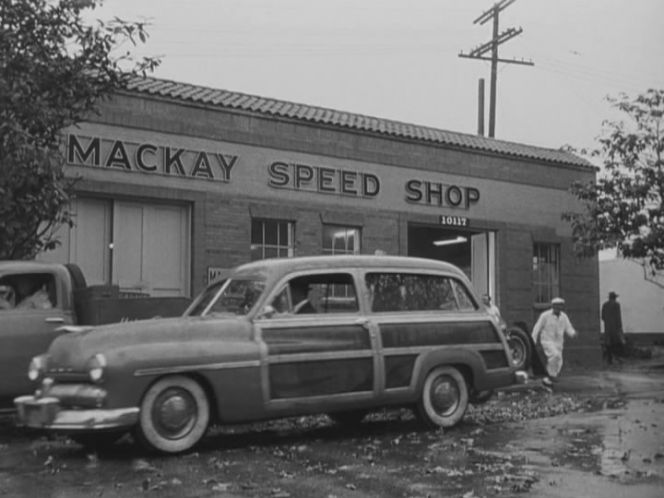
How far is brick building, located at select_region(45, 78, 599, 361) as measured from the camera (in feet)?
50.7

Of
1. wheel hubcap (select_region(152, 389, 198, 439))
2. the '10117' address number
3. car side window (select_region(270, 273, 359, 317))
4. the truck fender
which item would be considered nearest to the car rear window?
car side window (select_region(270, 273, 359, 317))

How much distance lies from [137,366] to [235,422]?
111 centimetres

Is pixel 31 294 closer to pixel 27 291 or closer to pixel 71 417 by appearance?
pixel 27 291

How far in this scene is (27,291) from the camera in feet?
31.9

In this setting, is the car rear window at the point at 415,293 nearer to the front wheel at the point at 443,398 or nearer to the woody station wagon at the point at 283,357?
the woody station wagon at the point at 283,357

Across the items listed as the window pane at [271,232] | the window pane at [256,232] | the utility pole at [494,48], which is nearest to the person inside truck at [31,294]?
the window pane at [256,232]

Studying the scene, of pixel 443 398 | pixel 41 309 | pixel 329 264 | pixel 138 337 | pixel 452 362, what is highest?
pixel 329 264

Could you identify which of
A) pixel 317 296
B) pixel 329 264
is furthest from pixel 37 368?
pixel 329 264

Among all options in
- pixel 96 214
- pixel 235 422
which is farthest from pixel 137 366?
pixel 96 214

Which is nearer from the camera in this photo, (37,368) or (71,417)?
(71,417)

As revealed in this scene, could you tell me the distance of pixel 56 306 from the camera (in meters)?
9.71

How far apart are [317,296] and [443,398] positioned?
5.93 ft

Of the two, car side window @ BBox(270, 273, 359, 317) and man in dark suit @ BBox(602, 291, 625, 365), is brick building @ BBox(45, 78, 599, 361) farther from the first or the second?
car side window @ BBox(270, 273, 359, 317)

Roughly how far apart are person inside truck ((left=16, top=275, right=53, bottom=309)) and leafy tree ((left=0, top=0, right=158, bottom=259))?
156 cm
